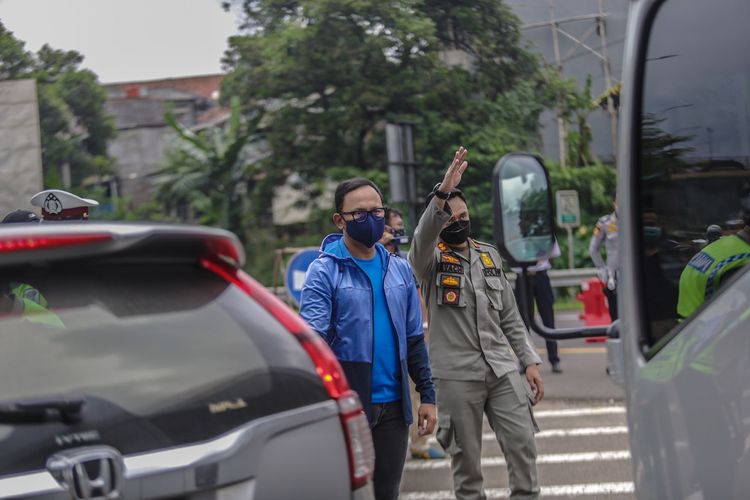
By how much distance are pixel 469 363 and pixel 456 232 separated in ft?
2.03

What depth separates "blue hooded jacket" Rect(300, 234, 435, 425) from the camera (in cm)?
473

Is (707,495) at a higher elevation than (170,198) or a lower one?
lower

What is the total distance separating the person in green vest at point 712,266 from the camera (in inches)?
108

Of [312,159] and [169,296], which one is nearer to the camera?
[169,296]

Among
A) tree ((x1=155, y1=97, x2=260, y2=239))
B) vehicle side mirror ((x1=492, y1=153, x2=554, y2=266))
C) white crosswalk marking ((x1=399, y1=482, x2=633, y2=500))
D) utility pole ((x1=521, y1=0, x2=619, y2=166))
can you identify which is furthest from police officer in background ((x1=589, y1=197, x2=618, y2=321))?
tree ((x1=155, y1=97, x2=260, y2=239))

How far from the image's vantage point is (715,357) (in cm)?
267

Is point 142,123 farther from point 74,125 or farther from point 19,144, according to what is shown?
point 19,144

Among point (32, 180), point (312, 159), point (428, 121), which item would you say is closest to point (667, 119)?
point (32, 180)

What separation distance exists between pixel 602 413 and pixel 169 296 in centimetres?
770

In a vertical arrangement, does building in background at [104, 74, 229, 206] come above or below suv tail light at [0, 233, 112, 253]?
above

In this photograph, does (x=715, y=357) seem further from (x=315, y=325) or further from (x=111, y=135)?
(x=111, y=135)

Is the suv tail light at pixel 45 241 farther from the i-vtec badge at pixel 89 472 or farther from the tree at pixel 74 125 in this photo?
the tree at pixel 74 125

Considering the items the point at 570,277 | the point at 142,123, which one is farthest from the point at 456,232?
the point at 142,123

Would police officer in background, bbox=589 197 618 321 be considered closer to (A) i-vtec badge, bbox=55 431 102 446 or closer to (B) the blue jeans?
(B) the blue jeans
